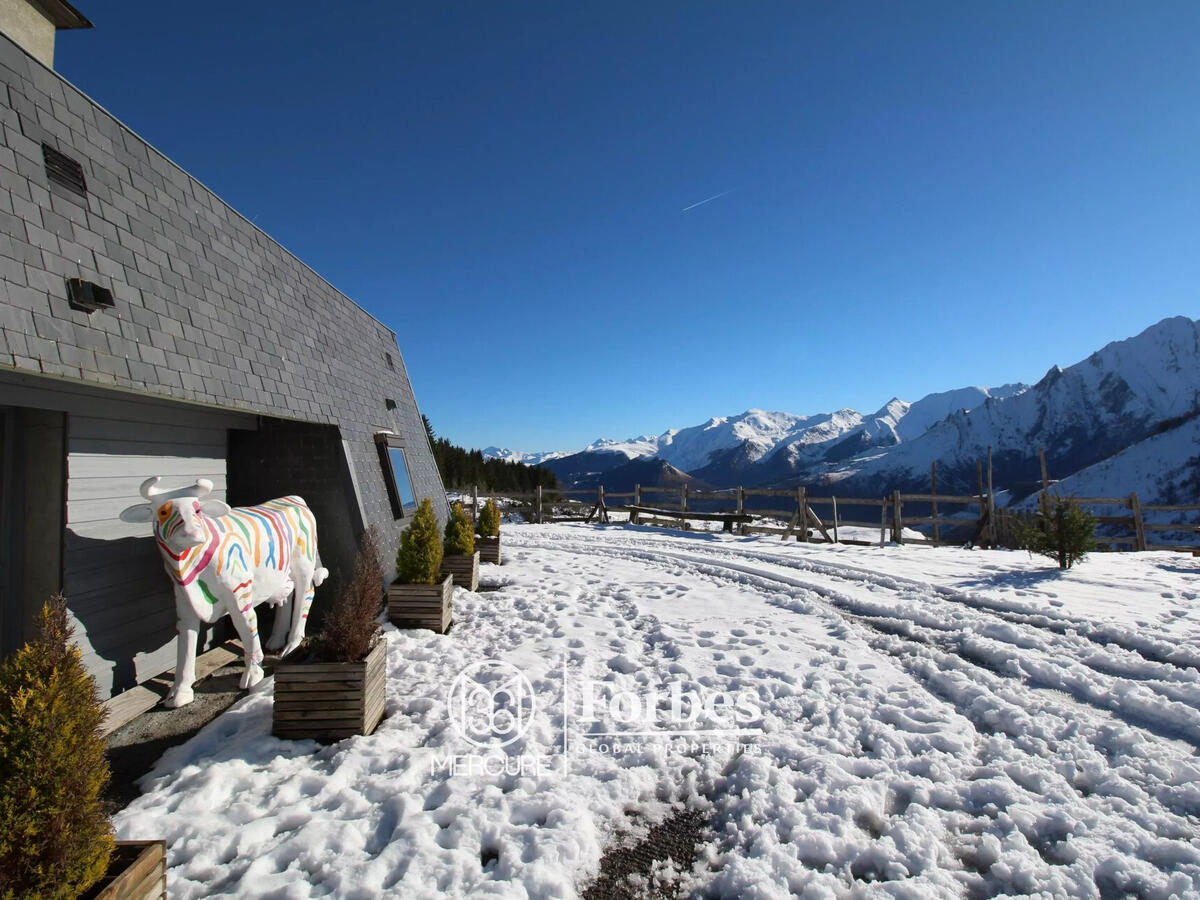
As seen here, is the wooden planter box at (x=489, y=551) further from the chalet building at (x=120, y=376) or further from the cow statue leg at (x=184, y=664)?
the cow statue leg at (x=184, y=664)

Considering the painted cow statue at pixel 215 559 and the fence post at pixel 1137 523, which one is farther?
the fence post at pixel 1137 523

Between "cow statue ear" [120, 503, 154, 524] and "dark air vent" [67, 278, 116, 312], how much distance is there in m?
1.61

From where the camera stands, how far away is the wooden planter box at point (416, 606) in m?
6.87

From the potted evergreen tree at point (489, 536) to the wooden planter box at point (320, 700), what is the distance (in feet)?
24.0

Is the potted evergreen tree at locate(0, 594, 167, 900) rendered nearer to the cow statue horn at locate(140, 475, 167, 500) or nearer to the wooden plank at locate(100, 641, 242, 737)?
the wooden plank at locate(100, 641, 242, 737)

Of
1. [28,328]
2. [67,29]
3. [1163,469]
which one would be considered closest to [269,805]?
[28,328]

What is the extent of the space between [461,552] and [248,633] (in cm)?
427

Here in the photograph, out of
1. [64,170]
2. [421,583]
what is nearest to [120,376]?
[64,170]

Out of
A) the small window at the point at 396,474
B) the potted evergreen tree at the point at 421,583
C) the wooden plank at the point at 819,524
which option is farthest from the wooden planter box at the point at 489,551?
the wooden plank at the point at 819,524

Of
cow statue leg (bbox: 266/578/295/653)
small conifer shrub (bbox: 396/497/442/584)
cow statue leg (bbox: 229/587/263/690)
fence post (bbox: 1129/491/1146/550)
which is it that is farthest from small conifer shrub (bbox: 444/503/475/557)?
fence post (bbox: 1129/491/1146/550)

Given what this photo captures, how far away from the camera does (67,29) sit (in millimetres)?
8680

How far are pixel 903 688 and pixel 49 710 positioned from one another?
6.14 m

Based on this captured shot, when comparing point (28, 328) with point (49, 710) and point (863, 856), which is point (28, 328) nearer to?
point (49, 710)

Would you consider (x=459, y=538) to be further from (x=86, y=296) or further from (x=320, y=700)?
(x=86, y=296)
